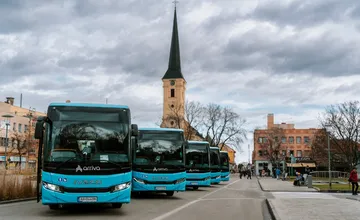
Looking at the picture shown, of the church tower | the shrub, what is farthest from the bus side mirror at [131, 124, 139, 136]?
the church tower

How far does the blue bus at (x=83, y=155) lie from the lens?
12586 mm

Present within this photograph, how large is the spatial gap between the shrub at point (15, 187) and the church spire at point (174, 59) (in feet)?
305

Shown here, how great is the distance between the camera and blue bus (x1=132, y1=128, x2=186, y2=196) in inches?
776

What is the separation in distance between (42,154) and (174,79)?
106007mm

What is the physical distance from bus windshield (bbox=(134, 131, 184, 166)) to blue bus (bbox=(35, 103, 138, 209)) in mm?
6185

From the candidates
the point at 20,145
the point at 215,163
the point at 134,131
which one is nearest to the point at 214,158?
the point at 215,163

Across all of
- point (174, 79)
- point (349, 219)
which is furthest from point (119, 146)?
point (174, 79)

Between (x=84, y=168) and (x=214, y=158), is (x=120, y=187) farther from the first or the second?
(x=214, y=158)

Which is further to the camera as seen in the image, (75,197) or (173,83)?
(173,83)

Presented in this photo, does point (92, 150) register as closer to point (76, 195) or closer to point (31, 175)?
point (76, 195)

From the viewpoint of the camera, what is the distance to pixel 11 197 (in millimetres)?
18172

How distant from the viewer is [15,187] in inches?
728

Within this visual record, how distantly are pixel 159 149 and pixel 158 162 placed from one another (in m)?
0.56

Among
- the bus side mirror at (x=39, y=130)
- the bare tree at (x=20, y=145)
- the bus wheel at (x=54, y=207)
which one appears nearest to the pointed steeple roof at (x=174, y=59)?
the bare tree at (x=20, y=145)
